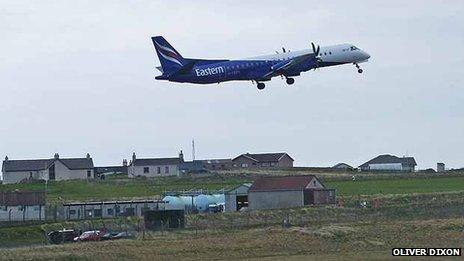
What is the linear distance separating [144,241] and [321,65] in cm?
2764

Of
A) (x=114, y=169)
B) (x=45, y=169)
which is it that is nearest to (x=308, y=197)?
(x=45, y=169)

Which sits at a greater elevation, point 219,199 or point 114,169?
point 114,169

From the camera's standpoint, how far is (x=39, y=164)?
473 feet

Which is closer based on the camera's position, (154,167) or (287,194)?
(287,194)

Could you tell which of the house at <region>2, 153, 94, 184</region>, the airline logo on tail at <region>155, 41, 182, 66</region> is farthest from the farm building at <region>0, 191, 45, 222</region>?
the house at <region>2, 153, 94, 184</region>

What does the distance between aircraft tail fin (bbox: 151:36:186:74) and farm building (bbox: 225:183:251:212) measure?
678 inches

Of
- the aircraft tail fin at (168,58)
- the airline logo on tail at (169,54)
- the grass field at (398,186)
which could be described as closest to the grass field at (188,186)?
the grass field at (398,186)

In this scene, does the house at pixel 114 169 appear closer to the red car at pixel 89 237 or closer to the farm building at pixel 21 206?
the farm building at pixel 21 206

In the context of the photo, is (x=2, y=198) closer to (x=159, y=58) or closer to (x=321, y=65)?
(x=159, y=58)

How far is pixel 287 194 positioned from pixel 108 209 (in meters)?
14.9

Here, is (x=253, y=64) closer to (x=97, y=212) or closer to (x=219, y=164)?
(x=97, y=212)

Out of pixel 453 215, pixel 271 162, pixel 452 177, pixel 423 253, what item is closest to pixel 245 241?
pixel 423 253

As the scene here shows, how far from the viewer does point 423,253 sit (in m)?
50.6

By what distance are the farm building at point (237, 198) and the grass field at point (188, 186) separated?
1134 centimetres
